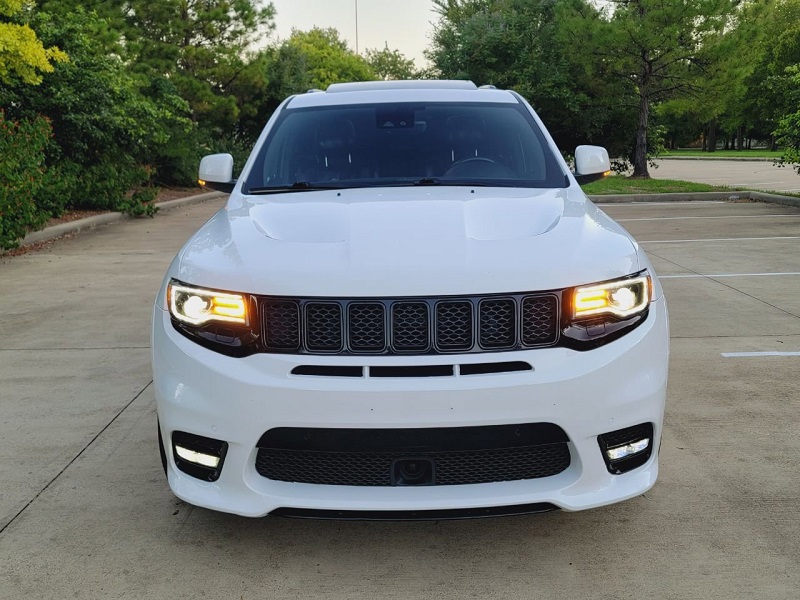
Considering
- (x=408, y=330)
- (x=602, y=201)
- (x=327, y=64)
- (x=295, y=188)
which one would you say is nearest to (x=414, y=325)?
(x=408, y=330)

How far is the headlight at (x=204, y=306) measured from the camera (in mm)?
2939

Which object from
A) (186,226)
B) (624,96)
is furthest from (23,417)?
(624,96)

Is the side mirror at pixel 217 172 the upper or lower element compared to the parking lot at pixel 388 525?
upper

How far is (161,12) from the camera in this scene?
103 ft

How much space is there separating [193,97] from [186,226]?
17.4 metres

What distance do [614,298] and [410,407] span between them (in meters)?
0.84

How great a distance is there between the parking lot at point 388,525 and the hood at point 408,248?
102 cm

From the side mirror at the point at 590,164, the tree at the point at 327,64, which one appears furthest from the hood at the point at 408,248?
the tree at the point at 327,64

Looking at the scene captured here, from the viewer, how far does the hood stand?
2.87m

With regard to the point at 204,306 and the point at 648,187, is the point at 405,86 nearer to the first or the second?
the point at 204,306

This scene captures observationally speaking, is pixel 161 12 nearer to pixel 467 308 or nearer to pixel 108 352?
pixel 108 352

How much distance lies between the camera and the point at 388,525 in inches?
135

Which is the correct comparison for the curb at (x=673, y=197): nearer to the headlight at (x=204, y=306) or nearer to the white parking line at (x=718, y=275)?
the white parking line at (x=718, y=275)

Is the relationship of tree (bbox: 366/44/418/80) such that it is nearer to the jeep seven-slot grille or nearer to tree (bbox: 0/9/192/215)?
tree (bbox: 0/9/192/215)
